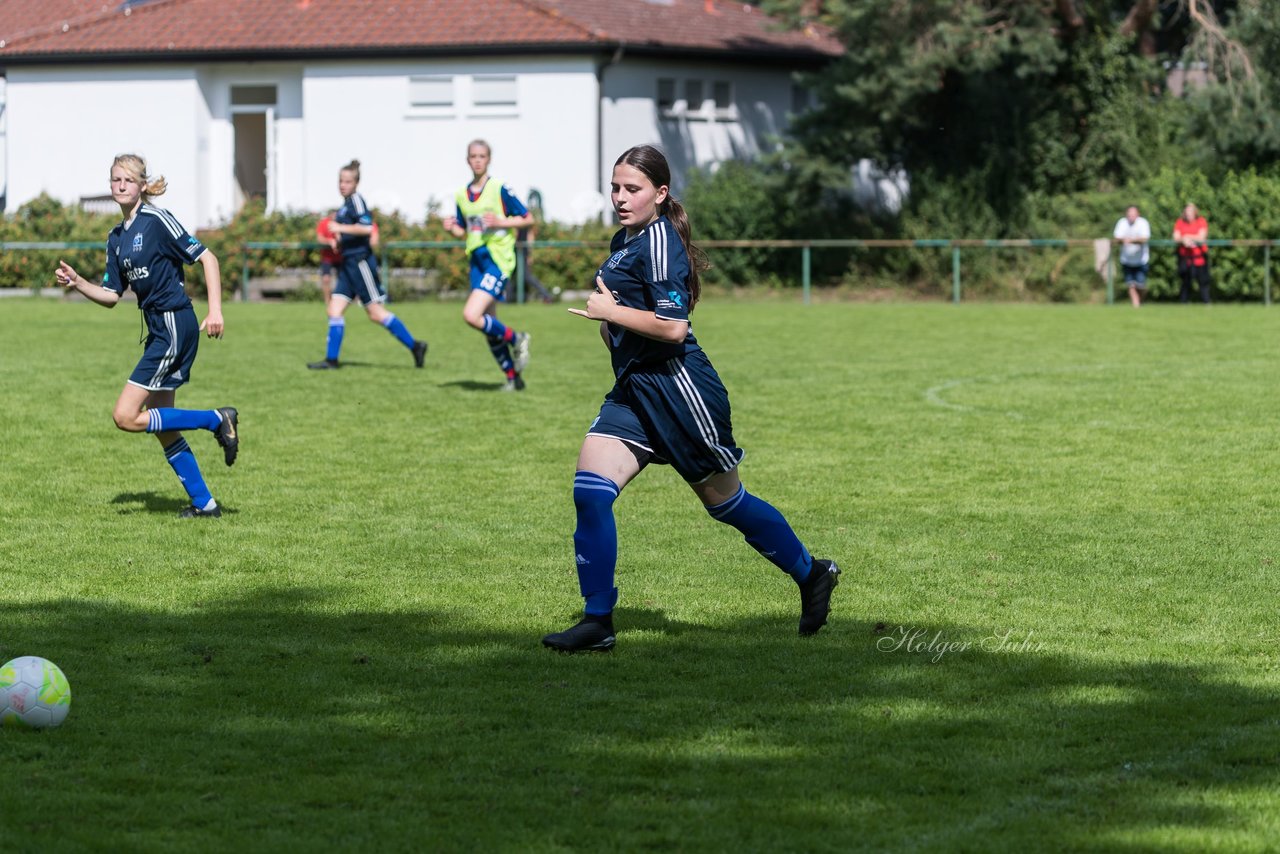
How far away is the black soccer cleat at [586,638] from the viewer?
6.62m

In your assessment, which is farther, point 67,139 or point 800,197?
point 67,139

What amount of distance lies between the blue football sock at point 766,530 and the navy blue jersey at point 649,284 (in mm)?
595

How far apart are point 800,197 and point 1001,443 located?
23925 millimetres

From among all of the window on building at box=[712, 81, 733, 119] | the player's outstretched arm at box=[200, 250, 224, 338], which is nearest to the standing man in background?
the window on building at box=[712, 81, 733, 119]

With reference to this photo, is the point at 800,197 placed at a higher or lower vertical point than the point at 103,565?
higher

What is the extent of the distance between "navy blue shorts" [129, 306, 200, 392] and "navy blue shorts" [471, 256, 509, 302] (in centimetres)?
633

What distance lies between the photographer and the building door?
40.5 meters

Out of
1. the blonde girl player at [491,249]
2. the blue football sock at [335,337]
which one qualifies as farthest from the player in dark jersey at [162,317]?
the blue football sock at [335,337]

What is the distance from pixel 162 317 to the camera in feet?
31.5

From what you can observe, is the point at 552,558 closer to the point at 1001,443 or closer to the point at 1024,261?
the point at 1001,443

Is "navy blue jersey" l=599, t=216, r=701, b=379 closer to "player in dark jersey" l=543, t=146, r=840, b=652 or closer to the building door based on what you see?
"player in dark jersey" l=543, t=146, r=840, b=652

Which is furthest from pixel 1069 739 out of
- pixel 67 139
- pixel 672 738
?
pixel 67 139

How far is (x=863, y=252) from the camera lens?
3556 cm

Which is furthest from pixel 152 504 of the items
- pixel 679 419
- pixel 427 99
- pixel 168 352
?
pixel 427 99
